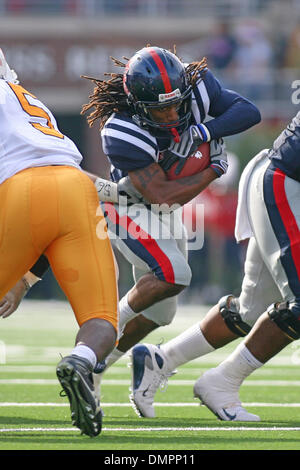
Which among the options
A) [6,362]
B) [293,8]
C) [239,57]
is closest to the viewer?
[6,362]

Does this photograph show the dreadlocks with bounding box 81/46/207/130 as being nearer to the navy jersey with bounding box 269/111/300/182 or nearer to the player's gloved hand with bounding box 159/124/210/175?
the player's gloved hand with bounding box 159/124/210/175

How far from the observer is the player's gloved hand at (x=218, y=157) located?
4922mm

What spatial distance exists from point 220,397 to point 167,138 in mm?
1196

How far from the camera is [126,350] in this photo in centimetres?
528

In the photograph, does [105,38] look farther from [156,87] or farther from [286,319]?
[286,319]

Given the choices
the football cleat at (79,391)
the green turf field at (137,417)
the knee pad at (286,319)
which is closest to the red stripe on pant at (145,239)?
the knee pad at (286,319)

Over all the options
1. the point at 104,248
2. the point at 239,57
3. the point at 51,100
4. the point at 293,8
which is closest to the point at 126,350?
the point at 104,248

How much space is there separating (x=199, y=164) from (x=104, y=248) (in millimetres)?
1173

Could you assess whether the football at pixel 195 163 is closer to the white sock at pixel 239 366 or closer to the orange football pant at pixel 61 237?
the white sock at pixel 239 366

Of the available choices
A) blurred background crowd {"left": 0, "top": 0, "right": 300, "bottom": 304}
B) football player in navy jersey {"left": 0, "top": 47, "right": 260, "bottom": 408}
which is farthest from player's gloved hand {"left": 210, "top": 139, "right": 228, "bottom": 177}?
blurred background crowd {"left": 0, "top": 0, "right": 300, "bottom": 304}

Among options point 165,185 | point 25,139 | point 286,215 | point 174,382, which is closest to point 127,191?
point 165,185

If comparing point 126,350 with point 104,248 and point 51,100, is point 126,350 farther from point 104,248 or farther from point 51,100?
point 51,100

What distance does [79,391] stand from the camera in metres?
3.64

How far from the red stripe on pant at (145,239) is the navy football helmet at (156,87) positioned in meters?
0.45
